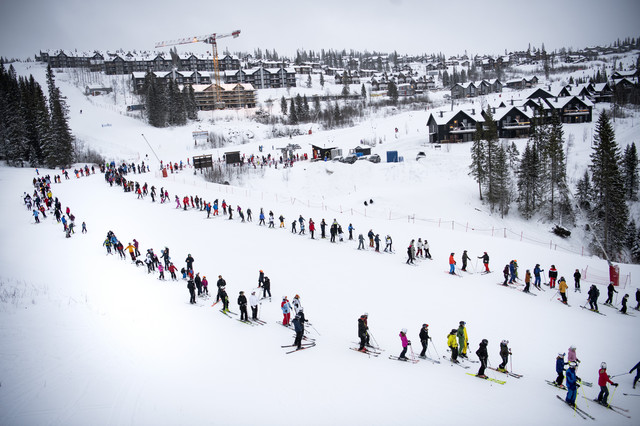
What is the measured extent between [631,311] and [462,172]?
3828 centimetres

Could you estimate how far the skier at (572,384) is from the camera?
372 inches

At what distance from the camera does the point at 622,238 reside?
37.5 meters

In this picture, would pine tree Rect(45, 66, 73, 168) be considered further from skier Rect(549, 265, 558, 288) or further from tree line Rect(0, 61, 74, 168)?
skier Rect(549, 265, 558, 288)

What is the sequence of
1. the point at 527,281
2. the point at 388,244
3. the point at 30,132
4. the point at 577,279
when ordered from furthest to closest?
the point at 30,132
the point at 388,244
the point at 577,279
the point at 527,281

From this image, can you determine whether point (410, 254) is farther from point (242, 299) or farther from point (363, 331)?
point (242, 299)

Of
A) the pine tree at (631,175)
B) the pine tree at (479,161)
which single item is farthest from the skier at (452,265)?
the pine tree at (631,175)

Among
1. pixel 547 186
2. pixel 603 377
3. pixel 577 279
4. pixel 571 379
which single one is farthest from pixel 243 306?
pixel 547 186

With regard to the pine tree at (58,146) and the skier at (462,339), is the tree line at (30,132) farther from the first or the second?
the skier at (462,339)

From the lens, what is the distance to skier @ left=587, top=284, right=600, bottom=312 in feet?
52.6

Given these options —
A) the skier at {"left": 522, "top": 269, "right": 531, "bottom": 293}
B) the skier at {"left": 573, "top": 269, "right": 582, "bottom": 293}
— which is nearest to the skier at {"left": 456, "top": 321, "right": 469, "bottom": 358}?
the skier at {"left": 522, "top": 269, "right": 531, "bottom": 293}

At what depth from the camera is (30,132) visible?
179 feet

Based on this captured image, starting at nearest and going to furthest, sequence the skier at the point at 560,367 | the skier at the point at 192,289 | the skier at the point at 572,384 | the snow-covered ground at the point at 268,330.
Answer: the skier at the point at 572,384 → the snow-covered ground at the point at 268,330 → the skier at the point at 560,367 → the skier at the point at 192,289

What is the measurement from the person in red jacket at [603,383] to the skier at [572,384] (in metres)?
0.68

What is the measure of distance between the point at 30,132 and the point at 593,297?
68.9 m
